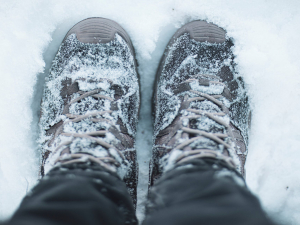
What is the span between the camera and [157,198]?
531 millimetres

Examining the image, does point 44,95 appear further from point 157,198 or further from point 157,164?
point 157,198

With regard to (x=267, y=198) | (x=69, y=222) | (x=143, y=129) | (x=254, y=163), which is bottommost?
(x=69, y=222)

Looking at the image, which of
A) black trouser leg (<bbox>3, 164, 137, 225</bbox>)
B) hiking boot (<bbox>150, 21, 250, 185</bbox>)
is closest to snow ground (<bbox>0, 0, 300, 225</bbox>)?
hiking boot (<bbox>150, 21, 250, 185</bbox>)

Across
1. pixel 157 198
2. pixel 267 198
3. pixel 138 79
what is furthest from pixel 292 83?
pixel 157 198

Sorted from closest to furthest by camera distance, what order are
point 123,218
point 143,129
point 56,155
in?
point 123,218, point 56,155, point 143,129

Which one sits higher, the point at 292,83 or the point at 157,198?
the point at 292,83

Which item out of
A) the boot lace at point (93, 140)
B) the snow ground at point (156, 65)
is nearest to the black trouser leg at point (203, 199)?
the boot lace at point (93, 140)

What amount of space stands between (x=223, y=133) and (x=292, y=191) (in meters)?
0.50

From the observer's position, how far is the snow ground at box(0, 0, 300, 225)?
925mm

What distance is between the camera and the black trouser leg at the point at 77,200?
1.42 ft

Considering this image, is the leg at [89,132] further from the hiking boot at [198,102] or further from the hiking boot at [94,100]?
the hiking boot at [198,102]

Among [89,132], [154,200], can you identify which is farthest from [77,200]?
[89,132]

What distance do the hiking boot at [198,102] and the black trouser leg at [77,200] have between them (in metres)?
0.17

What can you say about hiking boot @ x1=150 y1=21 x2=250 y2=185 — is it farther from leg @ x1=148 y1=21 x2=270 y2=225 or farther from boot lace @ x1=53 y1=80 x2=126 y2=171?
boot lace @ x1=53 y1=80 x2=126 y2=171
